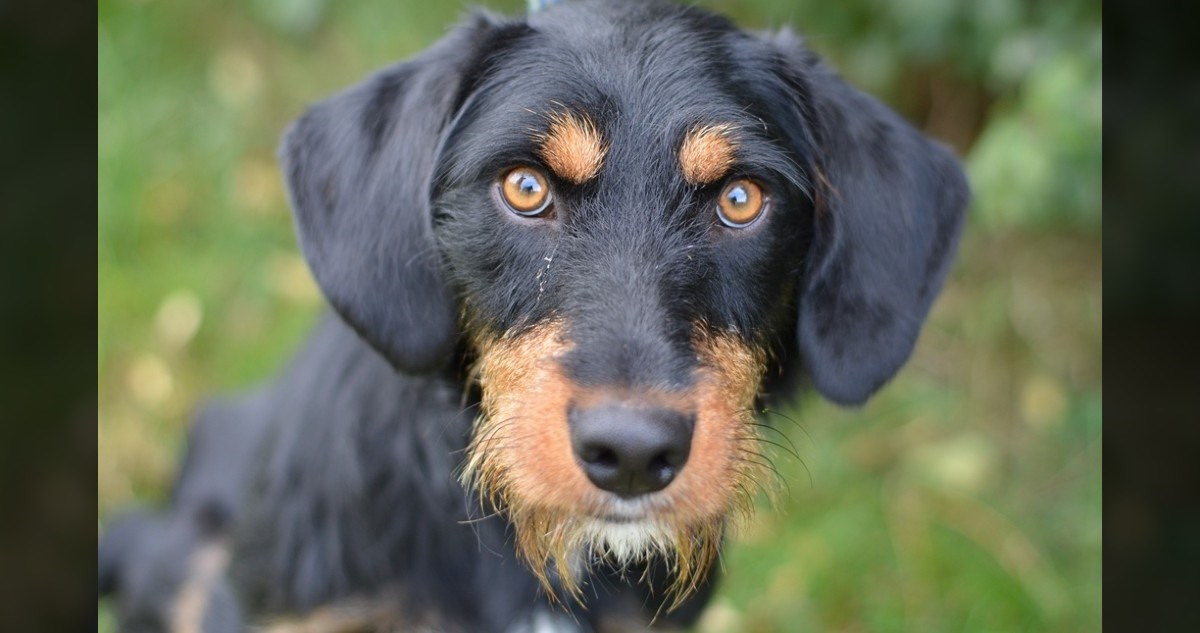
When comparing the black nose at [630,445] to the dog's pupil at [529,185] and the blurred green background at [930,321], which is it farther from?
the blurred green background at [930,321]

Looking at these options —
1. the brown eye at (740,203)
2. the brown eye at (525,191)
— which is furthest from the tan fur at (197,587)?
the brown eye at (740,203)

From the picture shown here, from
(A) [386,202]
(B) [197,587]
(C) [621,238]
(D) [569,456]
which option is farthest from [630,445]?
(B) [197,587]

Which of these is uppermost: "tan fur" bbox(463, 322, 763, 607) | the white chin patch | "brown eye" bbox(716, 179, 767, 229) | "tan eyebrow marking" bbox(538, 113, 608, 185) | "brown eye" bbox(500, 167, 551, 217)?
"tan eyebrow marking" bbox(538, 113, 608, 185)

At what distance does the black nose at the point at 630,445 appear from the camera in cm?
229

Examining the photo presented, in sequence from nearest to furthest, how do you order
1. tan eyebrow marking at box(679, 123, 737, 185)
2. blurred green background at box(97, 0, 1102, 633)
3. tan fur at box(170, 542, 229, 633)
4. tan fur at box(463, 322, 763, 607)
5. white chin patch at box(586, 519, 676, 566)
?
tan fur at box(463, 322, 763, 607) → white chin patch at box(586, 519, 676, 566) → tan eyebrow marking at box(679, 123, 737, 185) → tan fur at box(170, 542, 229, 633) → blurred green background at box(97, 0, 1102, 633)

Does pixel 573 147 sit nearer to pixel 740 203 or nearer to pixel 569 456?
pixel 740 203

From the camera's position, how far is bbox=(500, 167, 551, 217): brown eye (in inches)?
104

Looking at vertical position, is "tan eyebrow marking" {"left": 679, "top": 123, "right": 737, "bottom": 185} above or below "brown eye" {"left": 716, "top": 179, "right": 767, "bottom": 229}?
above

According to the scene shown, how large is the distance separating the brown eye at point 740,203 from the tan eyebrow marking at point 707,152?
6 cm

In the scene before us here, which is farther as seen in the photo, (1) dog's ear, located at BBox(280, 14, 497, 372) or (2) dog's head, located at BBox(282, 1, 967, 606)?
(1) dog's ear, located at BBox(280, 14, 497, 372)

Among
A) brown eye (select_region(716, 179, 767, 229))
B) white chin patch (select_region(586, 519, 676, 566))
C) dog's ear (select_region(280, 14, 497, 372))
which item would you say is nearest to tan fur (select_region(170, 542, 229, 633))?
dog's ear (select_region(280, 14, 497, 372))


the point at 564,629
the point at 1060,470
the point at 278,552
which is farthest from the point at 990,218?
the point at 278,552

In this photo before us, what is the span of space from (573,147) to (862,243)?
79cm

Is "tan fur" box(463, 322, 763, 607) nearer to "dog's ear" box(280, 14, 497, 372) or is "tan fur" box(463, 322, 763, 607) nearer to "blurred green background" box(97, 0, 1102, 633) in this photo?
"dog's ear" box(280, 14, 497, 372)
